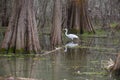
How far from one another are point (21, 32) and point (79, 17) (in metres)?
17.9

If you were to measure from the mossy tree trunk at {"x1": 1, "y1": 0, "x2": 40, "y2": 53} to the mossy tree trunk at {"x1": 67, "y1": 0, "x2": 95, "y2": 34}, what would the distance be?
16.9m

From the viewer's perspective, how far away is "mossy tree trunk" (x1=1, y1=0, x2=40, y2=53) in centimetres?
1897

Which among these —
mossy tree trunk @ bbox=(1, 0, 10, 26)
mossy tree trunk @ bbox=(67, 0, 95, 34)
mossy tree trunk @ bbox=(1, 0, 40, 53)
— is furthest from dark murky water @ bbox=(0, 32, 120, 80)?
mossy tree trunk @ bbox=(1, 0, 10, 26)

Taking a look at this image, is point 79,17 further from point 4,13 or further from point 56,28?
point 4,13

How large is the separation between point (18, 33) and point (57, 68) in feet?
14.8

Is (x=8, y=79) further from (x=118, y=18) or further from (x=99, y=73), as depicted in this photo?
(x=118, y=18)

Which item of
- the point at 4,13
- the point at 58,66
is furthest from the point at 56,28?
the point at 4,13

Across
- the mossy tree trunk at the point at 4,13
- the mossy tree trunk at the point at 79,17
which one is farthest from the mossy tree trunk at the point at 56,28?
the mossy tree trunk at the point at 4,13

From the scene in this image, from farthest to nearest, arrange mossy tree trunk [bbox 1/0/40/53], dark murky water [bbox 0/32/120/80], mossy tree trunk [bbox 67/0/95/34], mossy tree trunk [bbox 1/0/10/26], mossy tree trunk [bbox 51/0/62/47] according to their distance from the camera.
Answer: mossy tree trunk [bbox 1/0/10/26] → mossy tree trunk [bbox 67/0/95/34] → mossy tree trunk [bbox 51/0/62/47] → mossy tree trunk [bbox 1/0/40/53] → dark murky water [bbox 0/32/120/80]

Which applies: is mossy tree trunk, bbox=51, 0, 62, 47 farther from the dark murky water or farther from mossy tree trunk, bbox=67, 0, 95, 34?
mossy tree trunk, bbox=67, 0, 95, 34

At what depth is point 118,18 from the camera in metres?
51.3

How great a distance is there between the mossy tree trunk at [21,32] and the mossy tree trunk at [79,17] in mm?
16904

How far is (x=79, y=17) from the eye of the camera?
36.5 metres

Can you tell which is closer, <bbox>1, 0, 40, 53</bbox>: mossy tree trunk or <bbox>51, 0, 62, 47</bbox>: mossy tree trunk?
<bbox>1, 0, 40, 53</bbox>: mossy tree trunk
